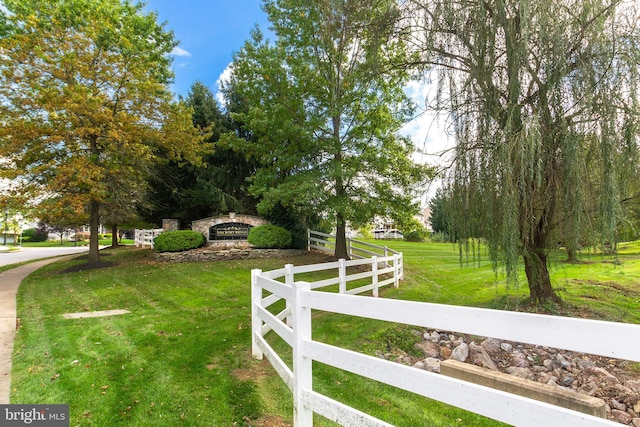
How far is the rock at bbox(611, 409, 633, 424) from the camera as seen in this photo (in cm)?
390

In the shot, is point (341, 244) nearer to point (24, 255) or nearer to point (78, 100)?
point (78, 100)

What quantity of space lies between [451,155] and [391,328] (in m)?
3.04

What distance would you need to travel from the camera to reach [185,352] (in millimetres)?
4781

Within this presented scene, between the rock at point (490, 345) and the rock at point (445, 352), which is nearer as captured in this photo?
the rock at point (445, 352)

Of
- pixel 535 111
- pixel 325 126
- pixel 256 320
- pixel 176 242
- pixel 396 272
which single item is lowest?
pixel 396 272

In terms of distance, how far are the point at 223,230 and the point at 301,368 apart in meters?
14.1

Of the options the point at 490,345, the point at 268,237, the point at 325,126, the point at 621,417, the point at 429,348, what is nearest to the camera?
the point at 621,417

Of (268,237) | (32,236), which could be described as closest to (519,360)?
(268,237)

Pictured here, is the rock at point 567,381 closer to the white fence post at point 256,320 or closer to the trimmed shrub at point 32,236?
the white fence post at point 256,320

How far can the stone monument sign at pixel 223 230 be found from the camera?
53.0ft

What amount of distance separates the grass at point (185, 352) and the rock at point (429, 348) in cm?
32

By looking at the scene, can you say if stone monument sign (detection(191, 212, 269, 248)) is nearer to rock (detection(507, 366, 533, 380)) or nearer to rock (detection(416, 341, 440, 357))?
rock (detection(416, 341, 440, 357))

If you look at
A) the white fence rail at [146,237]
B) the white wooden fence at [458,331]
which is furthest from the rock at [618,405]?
the white fence rail at [146,237]

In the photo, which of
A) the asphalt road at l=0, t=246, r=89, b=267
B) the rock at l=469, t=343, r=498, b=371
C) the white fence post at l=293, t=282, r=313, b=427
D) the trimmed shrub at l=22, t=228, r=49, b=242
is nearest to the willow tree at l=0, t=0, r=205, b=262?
the asphalt road at l=0, t=246, r=89, b=267
